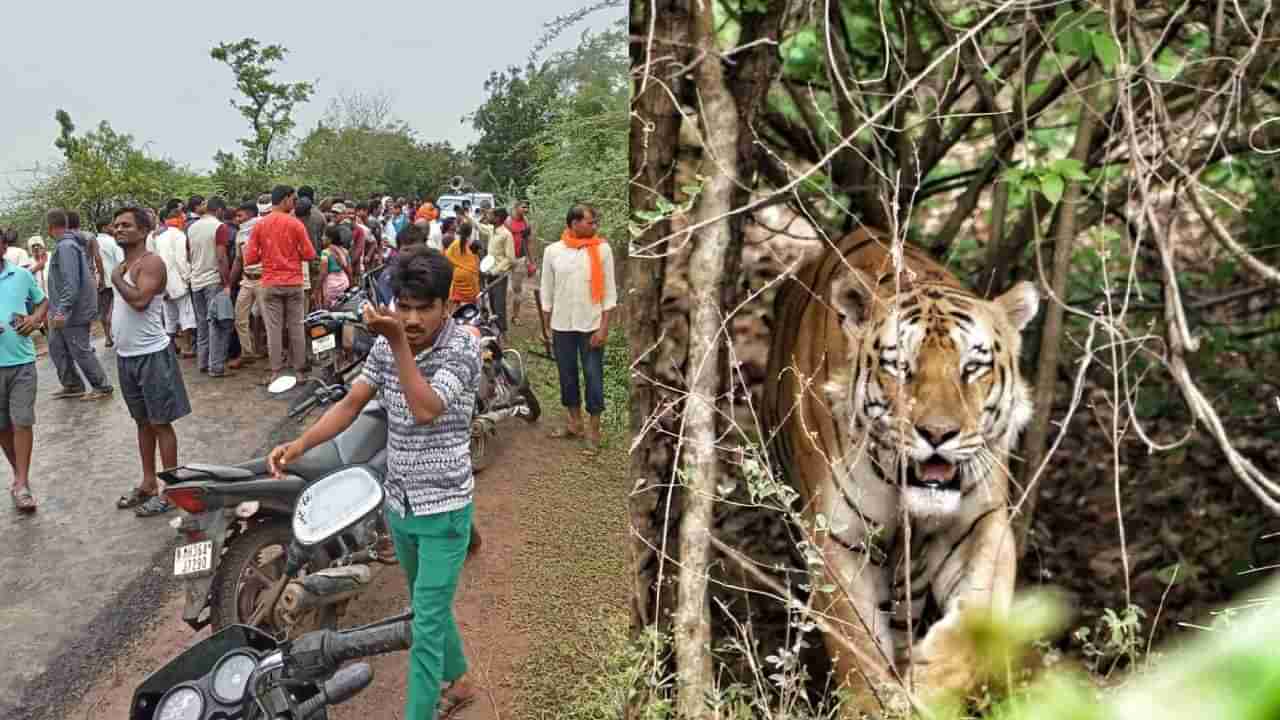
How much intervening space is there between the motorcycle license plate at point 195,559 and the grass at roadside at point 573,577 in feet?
4.45

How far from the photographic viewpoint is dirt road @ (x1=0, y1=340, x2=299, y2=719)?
12.6ft

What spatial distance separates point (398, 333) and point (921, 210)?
151cm

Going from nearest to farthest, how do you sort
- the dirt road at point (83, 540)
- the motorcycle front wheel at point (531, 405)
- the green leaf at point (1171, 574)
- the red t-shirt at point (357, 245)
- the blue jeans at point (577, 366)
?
the green leaf at point (1171, 574) < the dirt road at point (83, 540) < the blue jeans at point (577, 366) < the motorcycle front wheel at point (531, 405) < the red t-shirt at point (357, 245)

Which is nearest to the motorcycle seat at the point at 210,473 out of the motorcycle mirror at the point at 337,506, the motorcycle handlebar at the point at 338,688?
the motorcycle mirror at the point at 337,506

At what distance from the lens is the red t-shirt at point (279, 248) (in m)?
7.55

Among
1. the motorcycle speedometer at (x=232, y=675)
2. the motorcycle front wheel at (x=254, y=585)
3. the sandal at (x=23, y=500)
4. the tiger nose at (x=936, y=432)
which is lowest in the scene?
the sandal at (x=23, y=500)

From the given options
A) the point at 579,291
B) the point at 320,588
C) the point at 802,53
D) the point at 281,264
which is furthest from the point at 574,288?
the point at 802,53

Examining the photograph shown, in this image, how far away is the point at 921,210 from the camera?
2406mm

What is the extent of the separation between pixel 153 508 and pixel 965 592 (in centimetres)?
476

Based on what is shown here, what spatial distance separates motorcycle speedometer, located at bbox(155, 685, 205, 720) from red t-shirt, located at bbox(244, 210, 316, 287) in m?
5.97

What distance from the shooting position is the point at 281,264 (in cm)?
757

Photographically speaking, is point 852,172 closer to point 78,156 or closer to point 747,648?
point 747,648

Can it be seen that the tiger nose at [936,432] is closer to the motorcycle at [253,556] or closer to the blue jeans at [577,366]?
the motorcycle at [253,556]

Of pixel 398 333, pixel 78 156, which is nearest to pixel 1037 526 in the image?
pixel 398 333
